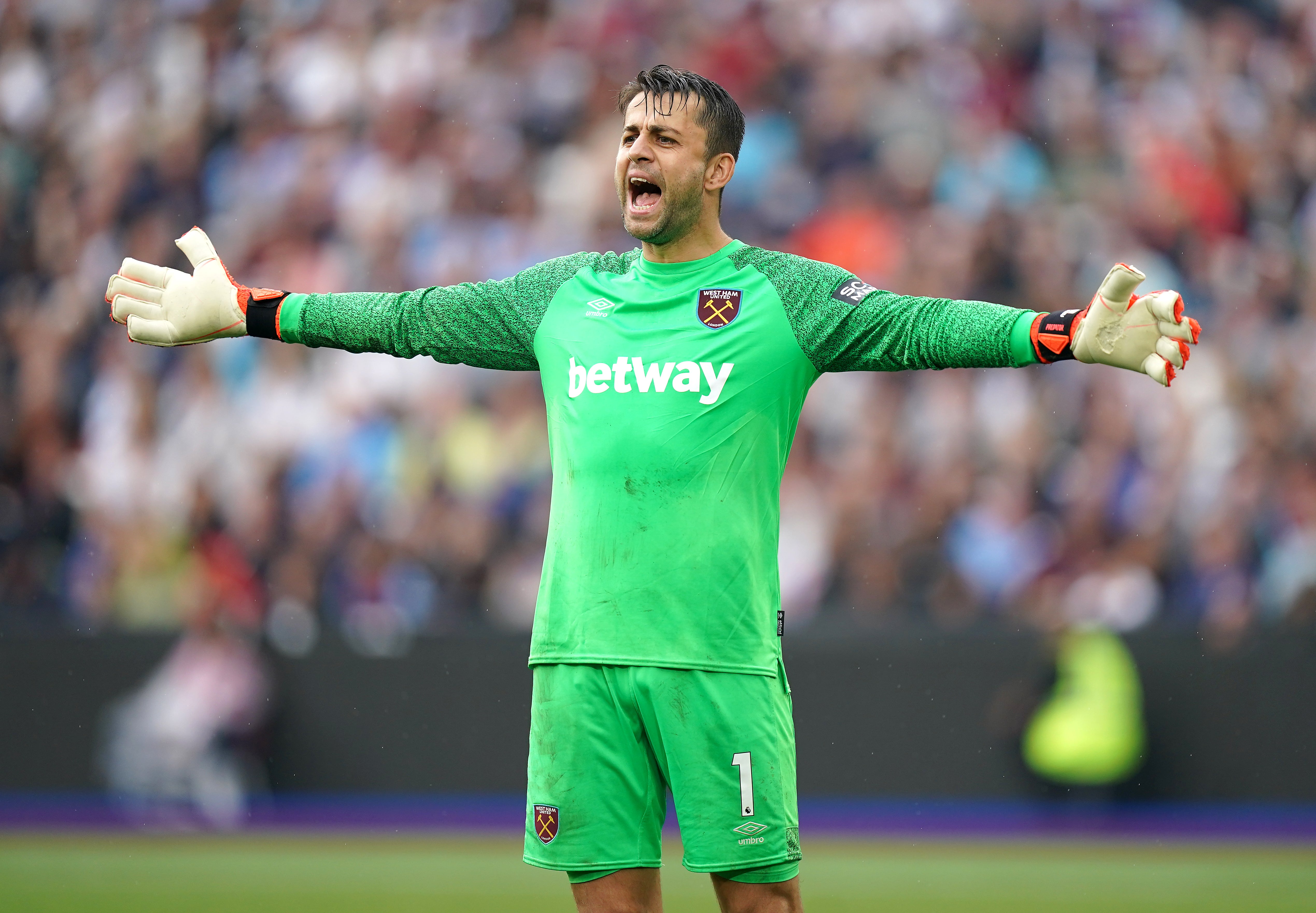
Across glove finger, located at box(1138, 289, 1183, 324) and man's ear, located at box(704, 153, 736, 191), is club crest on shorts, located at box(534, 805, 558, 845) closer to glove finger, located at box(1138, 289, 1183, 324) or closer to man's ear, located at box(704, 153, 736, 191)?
man's ear, located at box(704, 153, 736, 191)

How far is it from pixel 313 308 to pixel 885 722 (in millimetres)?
6017

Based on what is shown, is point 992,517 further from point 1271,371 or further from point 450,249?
point 450,249

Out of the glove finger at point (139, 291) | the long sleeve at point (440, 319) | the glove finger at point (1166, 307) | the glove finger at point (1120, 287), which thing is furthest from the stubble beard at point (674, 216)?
the glove finger at point (139, 291)

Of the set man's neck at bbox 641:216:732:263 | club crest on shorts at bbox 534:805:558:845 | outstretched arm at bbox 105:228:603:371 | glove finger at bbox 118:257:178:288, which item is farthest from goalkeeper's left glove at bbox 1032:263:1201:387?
glove finger at bbox 118:257:178:288

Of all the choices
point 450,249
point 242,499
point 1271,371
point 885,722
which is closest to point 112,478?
point 242,499

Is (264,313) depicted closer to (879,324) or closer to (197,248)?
(197,248)

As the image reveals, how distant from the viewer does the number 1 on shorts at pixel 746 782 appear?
3967mm

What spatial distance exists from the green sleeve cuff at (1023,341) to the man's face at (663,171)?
0.91 metres

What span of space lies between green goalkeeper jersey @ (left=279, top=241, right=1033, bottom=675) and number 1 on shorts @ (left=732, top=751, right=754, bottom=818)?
218mm

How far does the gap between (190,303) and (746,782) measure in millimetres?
1951

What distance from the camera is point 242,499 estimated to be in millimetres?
11203

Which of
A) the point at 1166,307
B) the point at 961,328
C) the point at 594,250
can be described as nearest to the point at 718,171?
the point at 961,328

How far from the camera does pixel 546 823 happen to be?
13.3ft

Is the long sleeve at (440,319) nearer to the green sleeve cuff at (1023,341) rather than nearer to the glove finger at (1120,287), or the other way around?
the green sleeve cuff at (1023,341)
